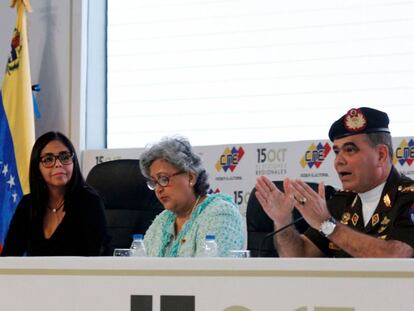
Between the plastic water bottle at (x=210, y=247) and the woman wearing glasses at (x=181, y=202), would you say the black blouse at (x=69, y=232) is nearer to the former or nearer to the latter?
the woman wearing glasses at (x=181, y=202)

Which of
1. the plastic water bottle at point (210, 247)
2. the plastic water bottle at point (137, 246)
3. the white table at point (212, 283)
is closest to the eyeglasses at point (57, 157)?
the plastic water bottle at point (137, 246)

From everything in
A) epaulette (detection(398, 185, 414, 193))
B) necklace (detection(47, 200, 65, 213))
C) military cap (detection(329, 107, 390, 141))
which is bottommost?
necklace (detection(47, 200, 65, 213))

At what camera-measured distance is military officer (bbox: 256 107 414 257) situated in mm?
2680

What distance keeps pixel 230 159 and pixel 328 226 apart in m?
2.30

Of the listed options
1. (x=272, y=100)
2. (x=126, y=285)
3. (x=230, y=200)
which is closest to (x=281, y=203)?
(x=230, y=200)

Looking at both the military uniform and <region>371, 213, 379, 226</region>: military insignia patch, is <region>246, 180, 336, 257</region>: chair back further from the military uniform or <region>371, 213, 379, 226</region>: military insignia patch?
<region>371, 213, 379, 226</region>: military insignia patch

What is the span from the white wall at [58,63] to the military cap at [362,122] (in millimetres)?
2870

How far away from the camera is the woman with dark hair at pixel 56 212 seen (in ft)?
12.1

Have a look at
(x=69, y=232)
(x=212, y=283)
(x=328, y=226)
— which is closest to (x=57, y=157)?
(x=69, y=232)

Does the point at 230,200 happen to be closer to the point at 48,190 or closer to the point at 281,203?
the point at 281,203

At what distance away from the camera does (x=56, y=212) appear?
3.84 metres

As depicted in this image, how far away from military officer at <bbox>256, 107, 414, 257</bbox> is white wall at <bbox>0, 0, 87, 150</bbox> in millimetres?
2785

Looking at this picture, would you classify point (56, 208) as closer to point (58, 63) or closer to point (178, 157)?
point (178, 157)

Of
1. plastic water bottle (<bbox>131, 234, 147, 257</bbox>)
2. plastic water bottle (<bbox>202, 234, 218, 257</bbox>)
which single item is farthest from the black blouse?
plastic water bottle (<bbox>202, 234, 218, 257</bbox>)
